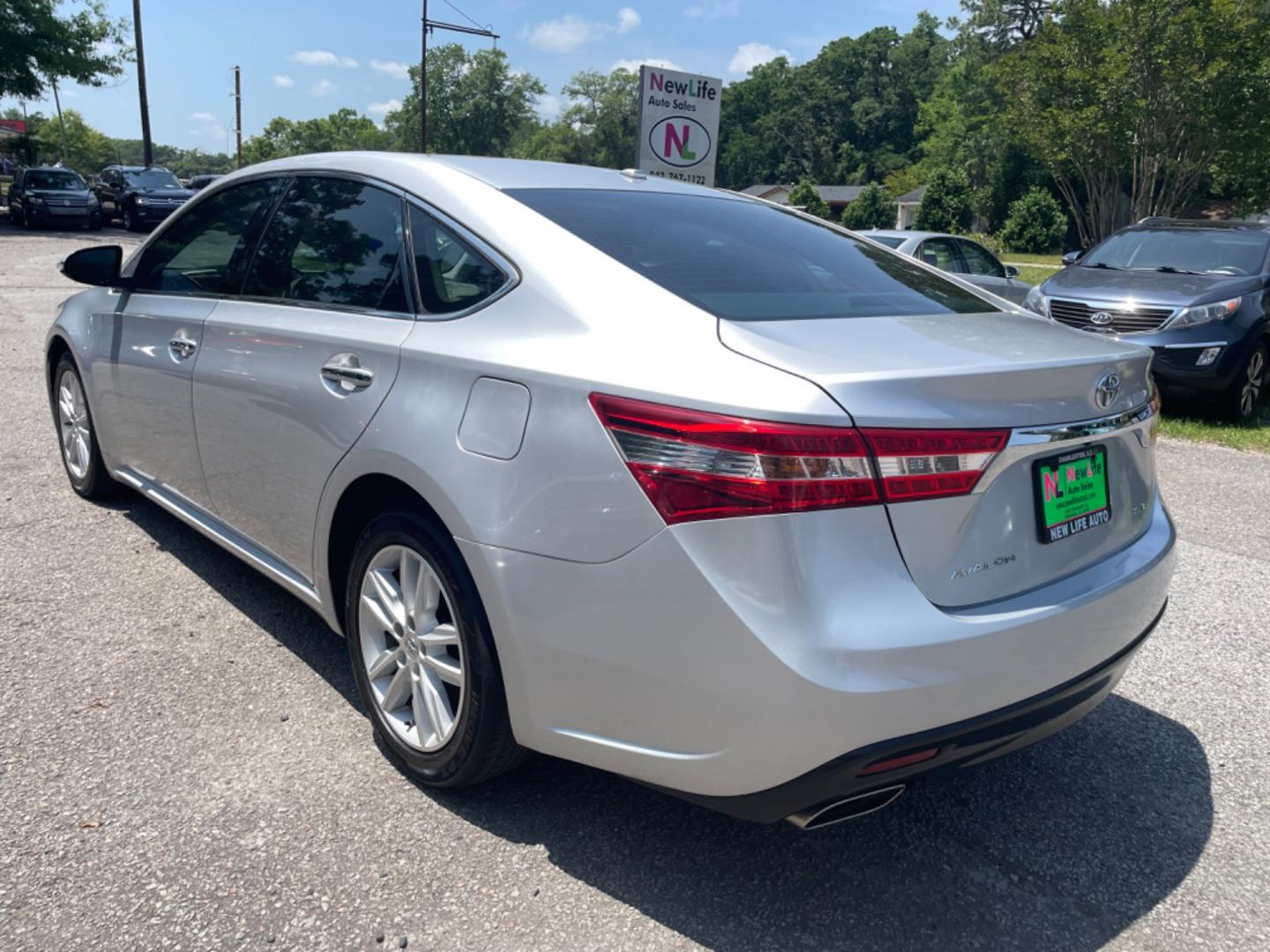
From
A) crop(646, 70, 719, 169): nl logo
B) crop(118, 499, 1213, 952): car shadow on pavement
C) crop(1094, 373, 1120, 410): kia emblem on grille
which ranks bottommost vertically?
crop(118, 499, 1213, 952): car shadow on pavement

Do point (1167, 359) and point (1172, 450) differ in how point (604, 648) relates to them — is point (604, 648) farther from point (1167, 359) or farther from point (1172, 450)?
point (1167, 359)

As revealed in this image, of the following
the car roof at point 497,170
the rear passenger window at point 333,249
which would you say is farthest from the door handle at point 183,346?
the car roof at point 497,170

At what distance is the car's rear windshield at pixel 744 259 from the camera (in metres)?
2.49

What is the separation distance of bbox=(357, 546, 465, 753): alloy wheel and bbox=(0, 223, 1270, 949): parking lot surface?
215 mm

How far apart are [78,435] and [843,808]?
4.36 metres

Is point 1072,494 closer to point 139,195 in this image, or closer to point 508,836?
point 508,836

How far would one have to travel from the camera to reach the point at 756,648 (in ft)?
6.37

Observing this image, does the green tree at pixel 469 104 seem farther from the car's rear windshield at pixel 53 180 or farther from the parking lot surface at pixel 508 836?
the parking lot surface at pixel 508 836

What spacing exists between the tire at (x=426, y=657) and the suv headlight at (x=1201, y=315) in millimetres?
7696

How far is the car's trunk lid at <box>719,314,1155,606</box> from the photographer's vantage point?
2012 millimetres

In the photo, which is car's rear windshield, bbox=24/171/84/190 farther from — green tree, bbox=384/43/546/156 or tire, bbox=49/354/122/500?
green tree, bbox=384/43/546/156

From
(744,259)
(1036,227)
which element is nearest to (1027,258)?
(1036,227)

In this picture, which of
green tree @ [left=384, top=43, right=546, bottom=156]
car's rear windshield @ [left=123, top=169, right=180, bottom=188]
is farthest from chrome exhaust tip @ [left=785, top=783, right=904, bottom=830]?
green tree @ [left=384, top=43, right=546, bottom=156]

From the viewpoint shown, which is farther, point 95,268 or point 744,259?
point 95,268
